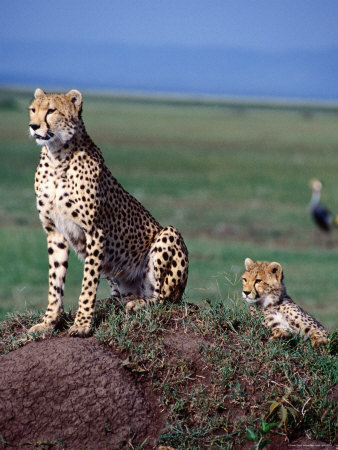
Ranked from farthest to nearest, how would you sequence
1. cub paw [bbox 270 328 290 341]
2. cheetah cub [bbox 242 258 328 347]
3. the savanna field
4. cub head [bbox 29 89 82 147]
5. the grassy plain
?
1. the grassy plain
2. cheetah cub [bbox 242 258 328 347]
3. cub paw [bbox 270 328 290 341]
4. cub head [bbox 29 89 82 147]
5. the savanna field

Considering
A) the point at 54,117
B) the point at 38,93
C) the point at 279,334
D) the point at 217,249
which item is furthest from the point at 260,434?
the point at 217,249

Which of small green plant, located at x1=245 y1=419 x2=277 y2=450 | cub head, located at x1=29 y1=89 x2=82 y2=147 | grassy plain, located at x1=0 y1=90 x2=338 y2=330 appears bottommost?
grassy plain, located at x1=0 y1=90 x2=338 y2=330

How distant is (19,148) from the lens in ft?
Answer: 116

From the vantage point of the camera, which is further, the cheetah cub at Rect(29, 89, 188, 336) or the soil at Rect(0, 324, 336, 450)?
the cheetah cub at Rect(29, 89, 188, 336)

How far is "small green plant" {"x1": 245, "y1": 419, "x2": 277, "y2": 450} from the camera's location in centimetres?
425

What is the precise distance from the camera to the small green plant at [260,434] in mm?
4250

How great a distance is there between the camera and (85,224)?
4855 mm

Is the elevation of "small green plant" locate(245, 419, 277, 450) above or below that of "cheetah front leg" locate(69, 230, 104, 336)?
below

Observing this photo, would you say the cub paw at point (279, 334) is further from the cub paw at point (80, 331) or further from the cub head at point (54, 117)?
the cub head at point (54, 117)

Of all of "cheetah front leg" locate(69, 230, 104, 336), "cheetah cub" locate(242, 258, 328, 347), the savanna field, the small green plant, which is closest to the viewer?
the small green plant

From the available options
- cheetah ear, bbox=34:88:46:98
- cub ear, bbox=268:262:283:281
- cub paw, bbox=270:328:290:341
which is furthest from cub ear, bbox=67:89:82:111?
cub paw, bbox=270:328:290:341

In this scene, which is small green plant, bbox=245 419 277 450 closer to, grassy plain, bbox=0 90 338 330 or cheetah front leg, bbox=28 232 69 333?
grassy plain, bbox=0 90 338 330

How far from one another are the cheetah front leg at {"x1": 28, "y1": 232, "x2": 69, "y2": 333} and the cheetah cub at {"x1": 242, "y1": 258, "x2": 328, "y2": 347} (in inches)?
44.1

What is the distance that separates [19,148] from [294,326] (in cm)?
3136
